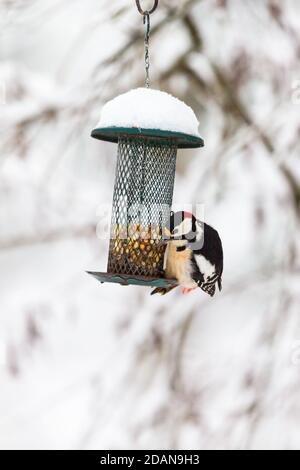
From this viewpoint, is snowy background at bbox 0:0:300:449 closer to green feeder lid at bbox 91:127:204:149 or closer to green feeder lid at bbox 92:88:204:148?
green feeder lid at bbox 91:127:204:149

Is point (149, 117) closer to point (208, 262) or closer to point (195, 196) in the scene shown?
point (208, 262)

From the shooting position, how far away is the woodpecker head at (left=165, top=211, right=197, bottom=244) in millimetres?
3084

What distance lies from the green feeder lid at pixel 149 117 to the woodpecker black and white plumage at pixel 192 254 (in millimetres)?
326

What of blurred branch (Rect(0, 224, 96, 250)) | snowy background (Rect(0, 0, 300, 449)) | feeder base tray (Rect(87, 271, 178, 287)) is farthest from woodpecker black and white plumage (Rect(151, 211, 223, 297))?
blurred branch (Rect(0, 224, 96, 250))

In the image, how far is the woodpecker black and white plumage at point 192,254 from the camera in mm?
3068

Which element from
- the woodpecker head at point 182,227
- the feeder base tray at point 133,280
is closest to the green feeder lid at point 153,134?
the woodpecker head at point 182,227

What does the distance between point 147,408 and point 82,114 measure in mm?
2212

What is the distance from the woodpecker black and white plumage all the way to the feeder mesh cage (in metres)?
0.08

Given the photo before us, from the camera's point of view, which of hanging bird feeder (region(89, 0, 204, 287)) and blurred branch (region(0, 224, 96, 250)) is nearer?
hanging bird feeder (region(89, 0, 204, 287))

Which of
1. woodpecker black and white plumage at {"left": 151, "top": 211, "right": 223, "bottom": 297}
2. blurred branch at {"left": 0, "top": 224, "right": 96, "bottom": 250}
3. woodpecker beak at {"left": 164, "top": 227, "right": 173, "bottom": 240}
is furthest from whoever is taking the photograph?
blurred branch at {"left": 0, "top": 224, "right": 96, "bottom": 250}

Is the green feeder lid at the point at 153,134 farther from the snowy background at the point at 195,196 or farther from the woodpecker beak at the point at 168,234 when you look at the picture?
the snowy background at the point at 195,196

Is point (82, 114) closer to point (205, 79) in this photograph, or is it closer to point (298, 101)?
point (205, 79)

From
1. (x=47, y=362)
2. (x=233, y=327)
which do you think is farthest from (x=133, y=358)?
(x=47, y=362)

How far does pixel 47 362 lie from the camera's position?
389 inches
